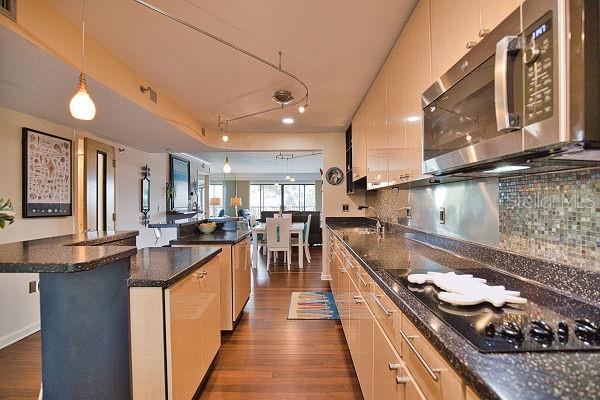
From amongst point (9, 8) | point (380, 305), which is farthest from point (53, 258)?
point (380, 305)

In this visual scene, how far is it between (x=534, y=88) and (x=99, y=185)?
4609 mm

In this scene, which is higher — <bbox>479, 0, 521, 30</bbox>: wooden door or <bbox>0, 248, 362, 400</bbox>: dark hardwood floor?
<bbox>479, 0, 521, 30</bbox>: wooden door

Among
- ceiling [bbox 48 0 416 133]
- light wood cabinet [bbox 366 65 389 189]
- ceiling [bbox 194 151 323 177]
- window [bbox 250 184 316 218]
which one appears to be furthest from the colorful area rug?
window [bbox 250 184 316 218]

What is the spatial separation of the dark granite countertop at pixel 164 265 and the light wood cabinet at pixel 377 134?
4.82 feet

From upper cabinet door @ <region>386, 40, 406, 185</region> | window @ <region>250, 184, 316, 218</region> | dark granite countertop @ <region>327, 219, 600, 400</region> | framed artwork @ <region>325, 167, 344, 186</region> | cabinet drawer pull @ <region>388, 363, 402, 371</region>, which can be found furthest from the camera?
window @ <region>250, 184, 316, 218</region>

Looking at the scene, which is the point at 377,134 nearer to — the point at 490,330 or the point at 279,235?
the point at 490,330

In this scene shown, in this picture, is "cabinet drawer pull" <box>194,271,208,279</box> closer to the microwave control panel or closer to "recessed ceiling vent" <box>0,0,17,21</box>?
"recessed ceiling vent" <box>0,0,17,21</box>

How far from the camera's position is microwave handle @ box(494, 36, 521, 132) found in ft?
2.77

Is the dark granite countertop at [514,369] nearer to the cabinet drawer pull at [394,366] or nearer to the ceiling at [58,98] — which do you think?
the cabinet drawer pull at [394,366]

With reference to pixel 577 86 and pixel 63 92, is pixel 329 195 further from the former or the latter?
pixel 577 86

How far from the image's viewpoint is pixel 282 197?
12.4 metres

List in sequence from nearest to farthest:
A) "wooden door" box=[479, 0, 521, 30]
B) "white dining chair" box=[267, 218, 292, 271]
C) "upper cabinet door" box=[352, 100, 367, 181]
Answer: "wooden door" box=[479, 0, 521, 30], "upper cabinet door" box=[352, 100, 367, 181], "white dining chair" box=[267, 218, 292, 271]

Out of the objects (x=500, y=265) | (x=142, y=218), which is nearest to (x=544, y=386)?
(x=500, y=265)

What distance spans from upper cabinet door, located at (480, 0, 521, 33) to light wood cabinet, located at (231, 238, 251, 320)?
247 centimetres
